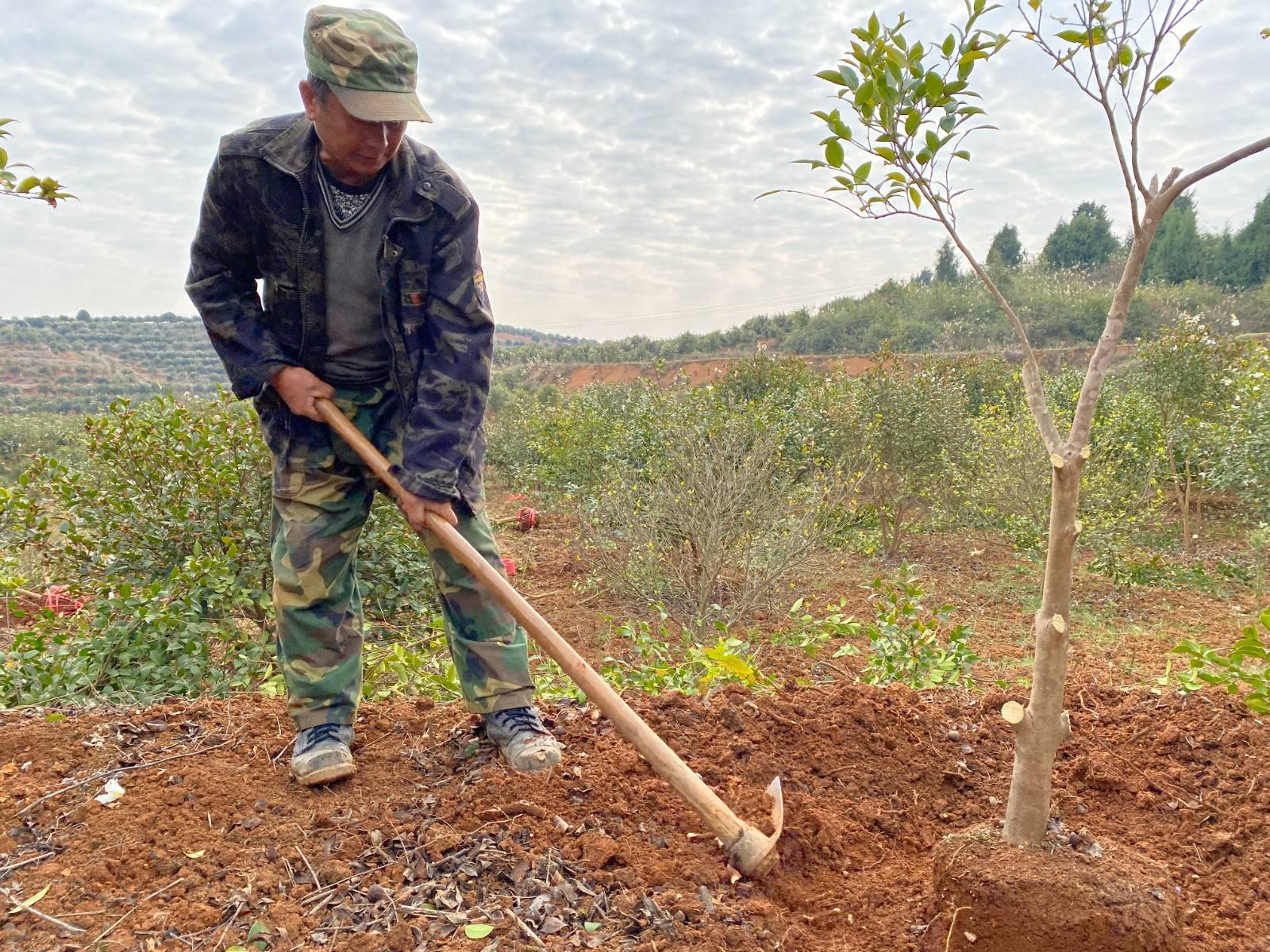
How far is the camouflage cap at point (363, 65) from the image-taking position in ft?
7.12

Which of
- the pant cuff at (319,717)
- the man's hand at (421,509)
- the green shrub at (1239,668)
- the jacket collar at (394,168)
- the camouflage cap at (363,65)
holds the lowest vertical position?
the pant cuff at (319,717)

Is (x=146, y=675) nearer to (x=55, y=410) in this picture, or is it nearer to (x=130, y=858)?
(x=130, y=858)

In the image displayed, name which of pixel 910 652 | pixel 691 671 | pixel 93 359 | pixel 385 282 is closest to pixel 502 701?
pixel 385 282

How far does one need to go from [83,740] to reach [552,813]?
161 centimetres

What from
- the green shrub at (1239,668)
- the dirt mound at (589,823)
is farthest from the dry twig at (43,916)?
the green shrub at (1239,668)

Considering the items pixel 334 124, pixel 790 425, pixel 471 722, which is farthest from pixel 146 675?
pixel 790 425

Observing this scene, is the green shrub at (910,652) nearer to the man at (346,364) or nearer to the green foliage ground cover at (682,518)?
the green foliage ground cover at (682,518)

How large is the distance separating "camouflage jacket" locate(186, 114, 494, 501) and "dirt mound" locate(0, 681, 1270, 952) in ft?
3.08

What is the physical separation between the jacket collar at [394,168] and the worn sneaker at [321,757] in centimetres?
160

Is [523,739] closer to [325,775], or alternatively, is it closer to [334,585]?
[325,775]

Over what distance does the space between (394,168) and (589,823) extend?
1.98m

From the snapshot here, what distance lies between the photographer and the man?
2.49 meters

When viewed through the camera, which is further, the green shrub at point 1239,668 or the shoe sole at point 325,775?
the shoe sole at point 325,775

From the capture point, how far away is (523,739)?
2.56 meters
